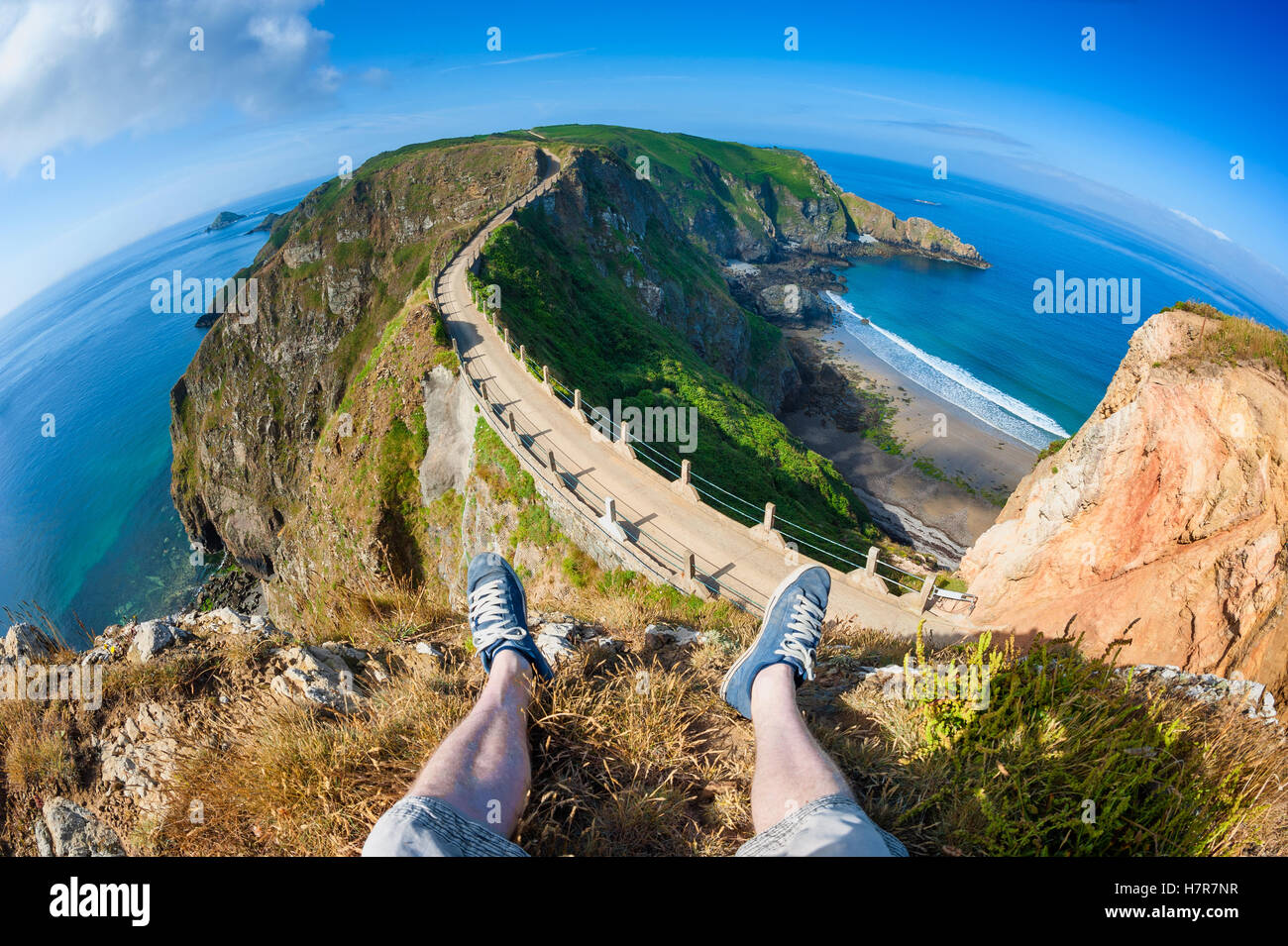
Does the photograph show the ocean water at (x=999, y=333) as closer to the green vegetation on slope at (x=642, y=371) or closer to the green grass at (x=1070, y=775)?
the green vegetation on slope at (x=642, y=371)

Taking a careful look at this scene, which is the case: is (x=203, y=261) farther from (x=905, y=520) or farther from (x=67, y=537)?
(x=905, y=520)

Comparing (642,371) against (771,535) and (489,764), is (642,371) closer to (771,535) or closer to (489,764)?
(771,535)

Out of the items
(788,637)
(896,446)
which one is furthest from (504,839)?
(896,446)

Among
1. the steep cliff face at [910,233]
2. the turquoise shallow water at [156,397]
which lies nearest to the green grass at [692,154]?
the steep cliff face at [910,233]
